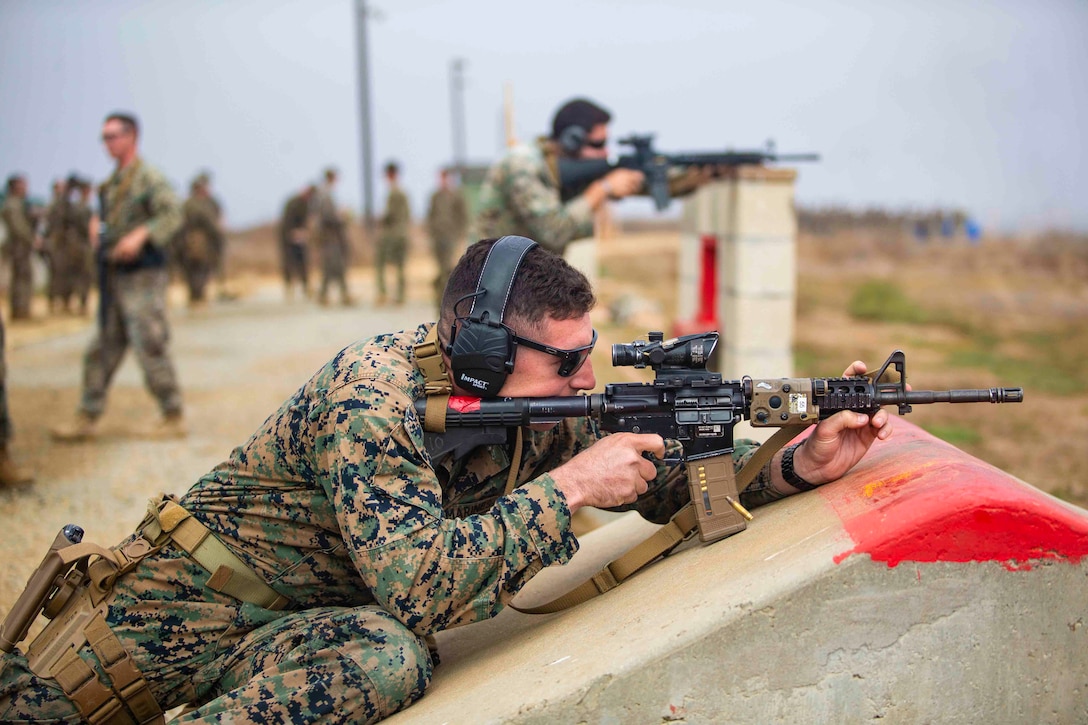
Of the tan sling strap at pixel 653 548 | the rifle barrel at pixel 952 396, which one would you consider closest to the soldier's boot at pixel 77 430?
the tan sling strap at pixel 653 548

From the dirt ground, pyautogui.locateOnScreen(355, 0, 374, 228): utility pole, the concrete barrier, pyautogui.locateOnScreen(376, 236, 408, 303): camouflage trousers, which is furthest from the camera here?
A: pyautogui.locateOnScreen(355, 0, 374, 228): utility pole

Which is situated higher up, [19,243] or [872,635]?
[19,243]

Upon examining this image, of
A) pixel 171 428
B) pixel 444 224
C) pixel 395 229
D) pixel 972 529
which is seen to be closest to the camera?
pixel 972 529

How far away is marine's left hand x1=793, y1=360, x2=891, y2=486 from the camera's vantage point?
2742 mm

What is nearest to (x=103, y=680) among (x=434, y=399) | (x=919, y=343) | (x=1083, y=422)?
(x=434, y=399)

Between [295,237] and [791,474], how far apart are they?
16.7 m

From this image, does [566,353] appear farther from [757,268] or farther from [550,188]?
[757,268]

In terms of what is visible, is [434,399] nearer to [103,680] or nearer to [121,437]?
[103,680]

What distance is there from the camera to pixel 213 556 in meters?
2.76

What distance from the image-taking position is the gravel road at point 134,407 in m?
5.71

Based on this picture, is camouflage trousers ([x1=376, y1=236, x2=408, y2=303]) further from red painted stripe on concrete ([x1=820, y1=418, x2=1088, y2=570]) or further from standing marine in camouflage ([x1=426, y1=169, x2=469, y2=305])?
red painted stripe on concrete ([x1=820, y1=418, x2=1088, y2=570])

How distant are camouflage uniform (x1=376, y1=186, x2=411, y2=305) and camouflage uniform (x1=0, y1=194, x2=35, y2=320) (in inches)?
222

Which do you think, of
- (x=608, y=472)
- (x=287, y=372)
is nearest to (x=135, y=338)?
(x=287, y=372)

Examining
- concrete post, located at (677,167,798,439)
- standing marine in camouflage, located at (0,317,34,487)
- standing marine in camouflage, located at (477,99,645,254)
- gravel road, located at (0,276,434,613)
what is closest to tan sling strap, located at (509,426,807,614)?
gravel road, located at (0,276,434,613)
